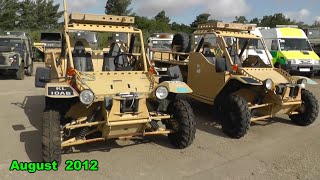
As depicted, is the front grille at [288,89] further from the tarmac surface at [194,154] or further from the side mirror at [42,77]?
the side mirror at [42,77]

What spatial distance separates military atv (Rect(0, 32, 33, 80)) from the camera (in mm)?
13547

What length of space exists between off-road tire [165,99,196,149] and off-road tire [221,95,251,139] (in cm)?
116

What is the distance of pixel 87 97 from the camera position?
4.89 meters

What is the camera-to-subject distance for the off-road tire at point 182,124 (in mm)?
5410

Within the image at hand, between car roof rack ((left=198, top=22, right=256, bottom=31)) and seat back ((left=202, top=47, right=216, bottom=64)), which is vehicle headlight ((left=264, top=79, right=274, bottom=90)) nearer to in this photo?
seat back ((left=202, top=47, right=216, bottom=64))

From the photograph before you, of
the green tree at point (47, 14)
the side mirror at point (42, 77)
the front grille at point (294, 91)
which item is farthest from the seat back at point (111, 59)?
the green tree at point (47, 14)

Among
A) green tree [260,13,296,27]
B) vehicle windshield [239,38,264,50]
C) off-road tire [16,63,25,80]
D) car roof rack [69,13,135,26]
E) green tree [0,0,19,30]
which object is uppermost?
green tree [260,13,296,27]

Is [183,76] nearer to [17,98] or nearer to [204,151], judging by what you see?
[204,151]

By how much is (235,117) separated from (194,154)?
4.35ft

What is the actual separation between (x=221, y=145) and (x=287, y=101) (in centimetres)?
173

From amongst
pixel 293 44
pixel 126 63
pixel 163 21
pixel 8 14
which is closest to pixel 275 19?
pixel 163 21

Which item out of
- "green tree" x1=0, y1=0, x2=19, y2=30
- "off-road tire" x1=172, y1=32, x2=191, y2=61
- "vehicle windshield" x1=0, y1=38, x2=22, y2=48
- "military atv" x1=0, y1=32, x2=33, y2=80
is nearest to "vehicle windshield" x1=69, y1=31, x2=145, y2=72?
"off-road tire" x1=172, y1=32, x2=191, y2=61

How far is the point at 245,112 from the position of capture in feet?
20.4

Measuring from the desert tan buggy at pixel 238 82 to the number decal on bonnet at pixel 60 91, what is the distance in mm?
2997
